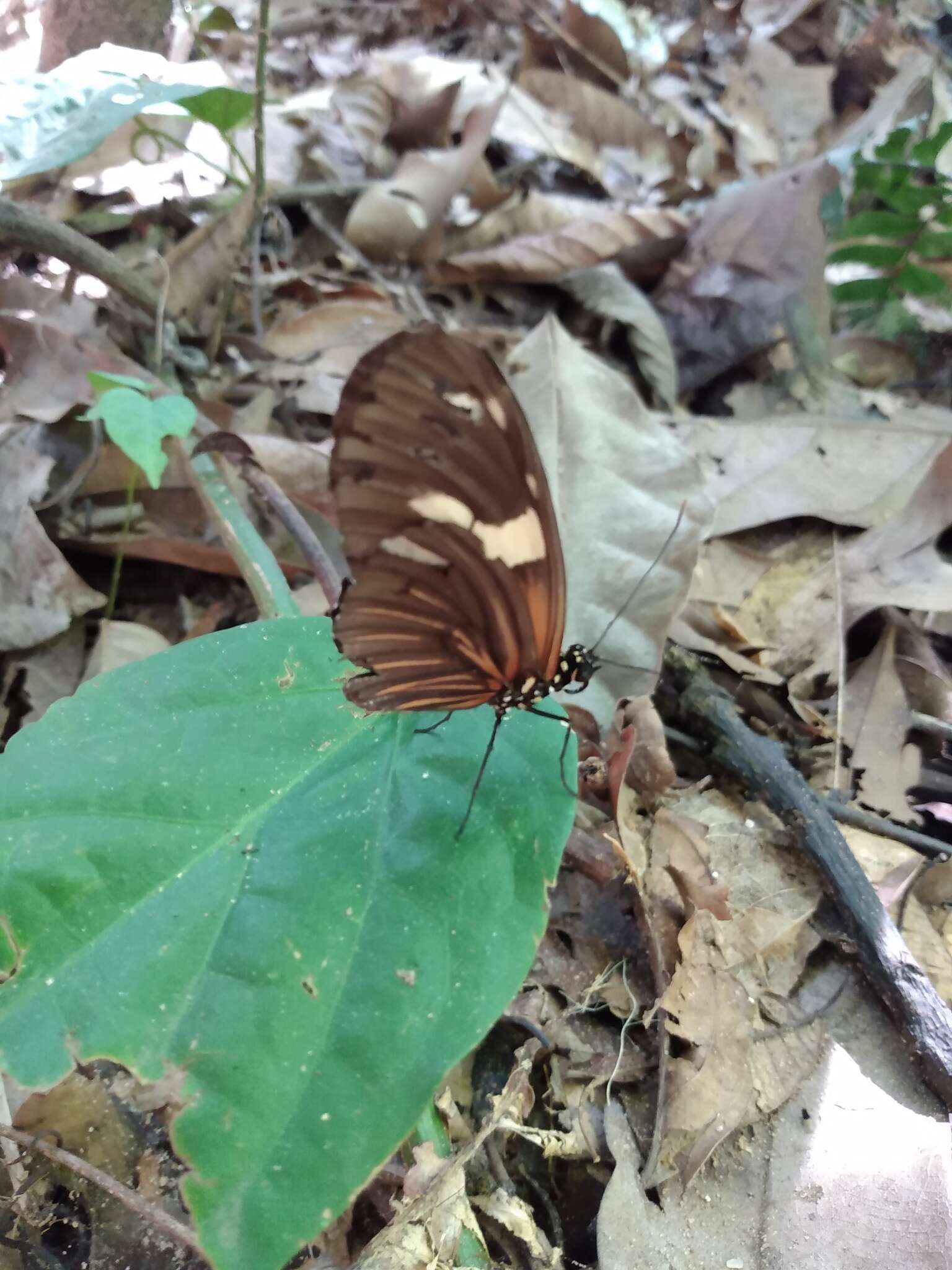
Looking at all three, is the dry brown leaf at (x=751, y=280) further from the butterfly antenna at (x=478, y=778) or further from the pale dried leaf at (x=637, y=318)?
the butterfly antenna at (x=478, y=778)

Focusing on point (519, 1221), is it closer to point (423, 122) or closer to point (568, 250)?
point (568, 250)

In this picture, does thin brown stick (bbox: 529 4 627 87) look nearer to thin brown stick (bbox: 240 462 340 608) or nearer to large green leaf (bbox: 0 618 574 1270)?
thin brown stick (bbox: 240 462 340 608)

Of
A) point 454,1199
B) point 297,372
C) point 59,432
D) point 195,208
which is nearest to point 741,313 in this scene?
point 297,372

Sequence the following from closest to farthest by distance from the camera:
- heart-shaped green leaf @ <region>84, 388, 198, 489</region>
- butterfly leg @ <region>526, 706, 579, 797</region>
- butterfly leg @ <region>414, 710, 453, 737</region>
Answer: butterfly leg @ <region>526, 706, 579, 797</region> < butterfly leg @ <region>414, 710, 453, 737</region> < heart-shaped green leaf @ <region>84, 388, 198, 489</region>

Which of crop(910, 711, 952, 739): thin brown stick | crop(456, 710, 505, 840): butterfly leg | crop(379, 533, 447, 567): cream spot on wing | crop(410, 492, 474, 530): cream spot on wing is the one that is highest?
crop(410, 492, 474, 530): cream spot on wing

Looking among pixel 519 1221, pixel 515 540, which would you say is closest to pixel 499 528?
pixel 515 540

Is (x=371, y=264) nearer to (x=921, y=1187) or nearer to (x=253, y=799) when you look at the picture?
(x=253, y=799)

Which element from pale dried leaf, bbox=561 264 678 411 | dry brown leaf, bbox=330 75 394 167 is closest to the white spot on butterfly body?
pale dried leaf, bbox=561 264 678 411
